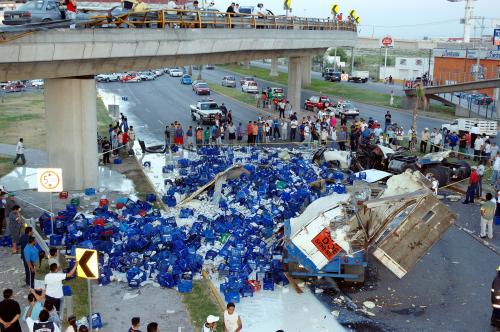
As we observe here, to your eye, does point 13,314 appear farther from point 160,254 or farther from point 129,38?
point 129,38

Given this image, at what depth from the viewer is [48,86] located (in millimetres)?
21141

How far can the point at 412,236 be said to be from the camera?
12.8 metres

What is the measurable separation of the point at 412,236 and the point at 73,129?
1346 centimetres

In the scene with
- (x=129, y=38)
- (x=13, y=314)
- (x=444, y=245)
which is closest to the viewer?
(x=13, y=314)

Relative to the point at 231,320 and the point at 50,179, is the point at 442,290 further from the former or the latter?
the point at 50,179

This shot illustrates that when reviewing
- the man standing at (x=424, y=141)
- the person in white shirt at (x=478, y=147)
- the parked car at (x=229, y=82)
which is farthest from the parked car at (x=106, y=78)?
the person in white shirt at (x=478, y=147)

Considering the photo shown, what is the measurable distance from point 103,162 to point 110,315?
51.2 ft

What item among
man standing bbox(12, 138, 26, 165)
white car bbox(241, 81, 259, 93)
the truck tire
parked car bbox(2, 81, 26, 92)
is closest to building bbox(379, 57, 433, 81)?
white car bbox(241, 81, 259, 93)

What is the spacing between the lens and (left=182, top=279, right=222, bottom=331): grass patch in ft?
39.4

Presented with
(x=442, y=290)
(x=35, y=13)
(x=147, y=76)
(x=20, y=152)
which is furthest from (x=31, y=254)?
(x=147, y=76)

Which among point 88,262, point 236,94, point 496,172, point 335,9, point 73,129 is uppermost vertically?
point 335,9

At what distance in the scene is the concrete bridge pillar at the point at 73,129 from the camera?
21156 millimetres

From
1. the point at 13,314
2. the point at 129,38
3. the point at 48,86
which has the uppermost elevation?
the point at 129,38

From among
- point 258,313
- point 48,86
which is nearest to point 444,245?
point 258,313
